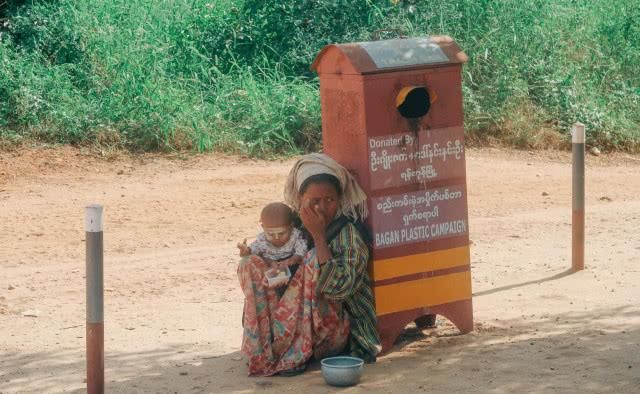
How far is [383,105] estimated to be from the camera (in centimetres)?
564

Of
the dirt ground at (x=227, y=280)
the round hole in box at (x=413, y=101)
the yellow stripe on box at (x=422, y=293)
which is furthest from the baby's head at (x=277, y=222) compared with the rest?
the round hole in box at (x=413, y=101)

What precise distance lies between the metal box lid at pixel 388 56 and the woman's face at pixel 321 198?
1.87 feet

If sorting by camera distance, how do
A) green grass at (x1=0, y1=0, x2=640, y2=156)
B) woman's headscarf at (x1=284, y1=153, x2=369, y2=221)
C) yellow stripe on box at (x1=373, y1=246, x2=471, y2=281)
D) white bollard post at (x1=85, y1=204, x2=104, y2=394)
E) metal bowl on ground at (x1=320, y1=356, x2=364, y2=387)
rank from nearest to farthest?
white bollard post at (x1=85, y1=204, x2=104, y2=394), metal bowl on ground at (x1=320, y1=356, x2=364, y2=387), woman's headscarf at (x1=284, y1=153, x2=369, y2=221), yellow stripe on box at (x1=373, y1=246, x2=471, y2=281), green grass at (x1=0, y1=0, x2=640, y2=156)

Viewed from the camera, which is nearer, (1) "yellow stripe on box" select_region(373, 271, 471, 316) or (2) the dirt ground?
(2) the dirt ground

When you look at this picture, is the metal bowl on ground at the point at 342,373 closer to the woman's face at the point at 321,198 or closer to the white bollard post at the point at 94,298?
the woman's face at the point at 321,198

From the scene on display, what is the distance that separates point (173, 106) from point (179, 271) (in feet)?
14.9

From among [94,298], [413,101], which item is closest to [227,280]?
[413,101]

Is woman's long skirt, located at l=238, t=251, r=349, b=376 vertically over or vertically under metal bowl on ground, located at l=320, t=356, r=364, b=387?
over

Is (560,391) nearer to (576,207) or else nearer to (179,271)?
(576,207)

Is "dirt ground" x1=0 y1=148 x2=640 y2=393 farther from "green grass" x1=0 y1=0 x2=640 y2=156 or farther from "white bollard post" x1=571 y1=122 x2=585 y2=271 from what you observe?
"green grass" x1=0 y1=0 x2=640 y2=156

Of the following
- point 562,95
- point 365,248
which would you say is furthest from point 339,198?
point 562,95

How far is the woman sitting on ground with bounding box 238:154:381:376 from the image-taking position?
5.46 metres

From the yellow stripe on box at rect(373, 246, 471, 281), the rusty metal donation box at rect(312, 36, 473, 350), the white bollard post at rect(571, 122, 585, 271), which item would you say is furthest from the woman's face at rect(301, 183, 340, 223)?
the white bollard post at rect(571, 122, 585, 271)

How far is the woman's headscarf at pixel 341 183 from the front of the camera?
560 centimetres
